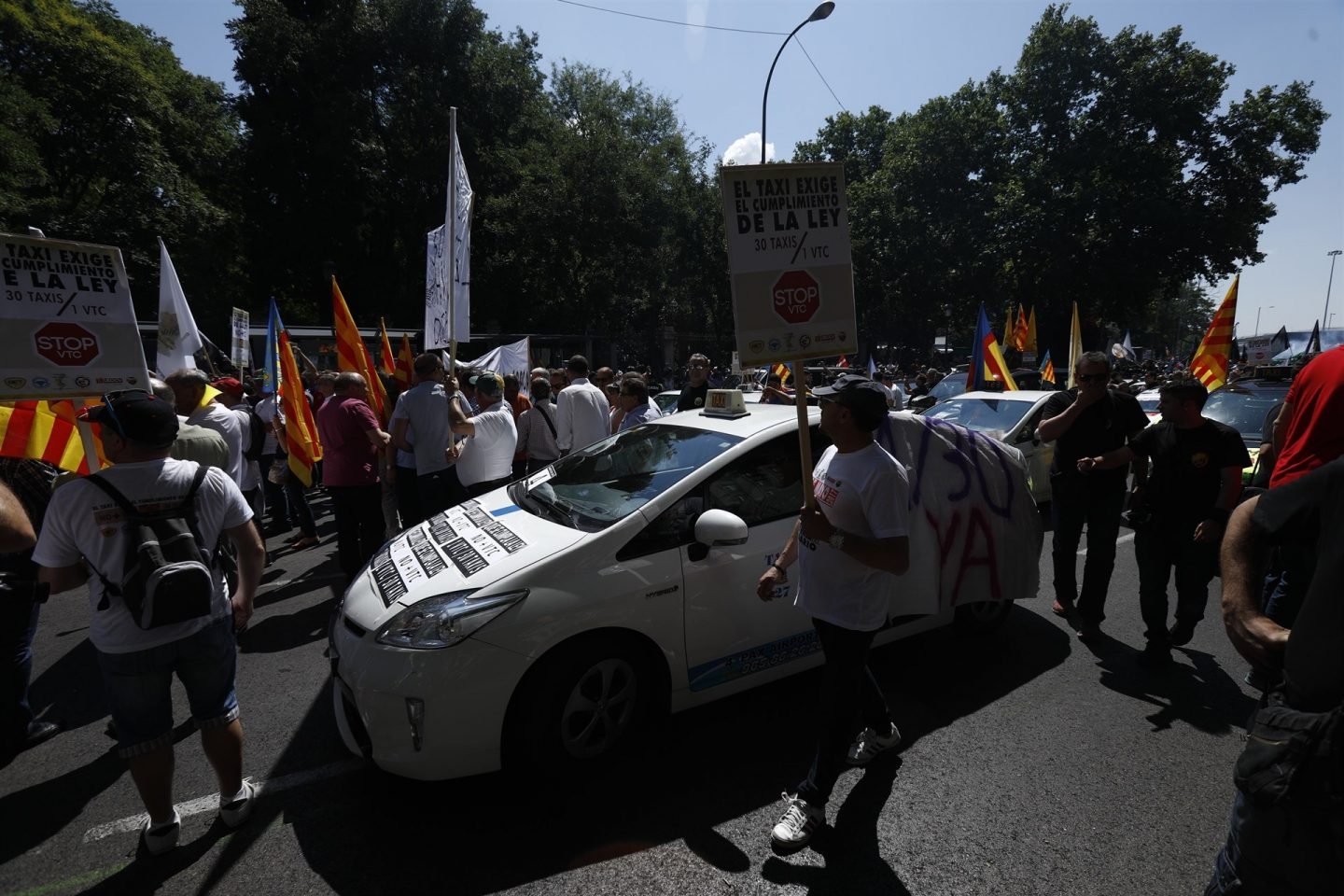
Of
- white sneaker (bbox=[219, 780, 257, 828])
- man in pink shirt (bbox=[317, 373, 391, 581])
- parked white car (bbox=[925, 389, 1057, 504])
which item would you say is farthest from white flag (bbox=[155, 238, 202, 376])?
parked white car (bbox=[925, 389, 1057, 504])

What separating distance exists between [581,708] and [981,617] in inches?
112

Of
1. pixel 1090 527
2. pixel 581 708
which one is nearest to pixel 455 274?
pixel 581 708

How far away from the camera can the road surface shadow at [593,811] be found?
2.62 metres

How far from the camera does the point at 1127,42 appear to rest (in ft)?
95.8

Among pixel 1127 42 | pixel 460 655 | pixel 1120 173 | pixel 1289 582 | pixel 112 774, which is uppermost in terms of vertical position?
pixel 1127 42

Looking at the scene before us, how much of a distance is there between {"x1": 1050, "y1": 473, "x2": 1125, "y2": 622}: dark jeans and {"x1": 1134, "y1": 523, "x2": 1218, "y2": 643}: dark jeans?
0.78ft

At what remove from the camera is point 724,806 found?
2977mm

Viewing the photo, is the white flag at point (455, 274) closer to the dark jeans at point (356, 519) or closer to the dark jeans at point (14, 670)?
the dark jeans at point (356, 519)

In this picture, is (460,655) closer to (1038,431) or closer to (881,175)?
(1038,431)

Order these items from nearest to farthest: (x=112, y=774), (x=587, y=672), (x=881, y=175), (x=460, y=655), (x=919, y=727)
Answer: (x=460, y=655) → (x=587, y=672) → (x=112, y=774) → (x=919, y=727) → (x=881, y=175)

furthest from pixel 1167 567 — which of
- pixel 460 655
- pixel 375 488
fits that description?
pixel 375 488

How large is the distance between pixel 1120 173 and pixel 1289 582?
33778 mm

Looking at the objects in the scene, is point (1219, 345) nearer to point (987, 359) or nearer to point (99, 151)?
point (987, 359)

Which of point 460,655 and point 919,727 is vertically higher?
point 460,655
